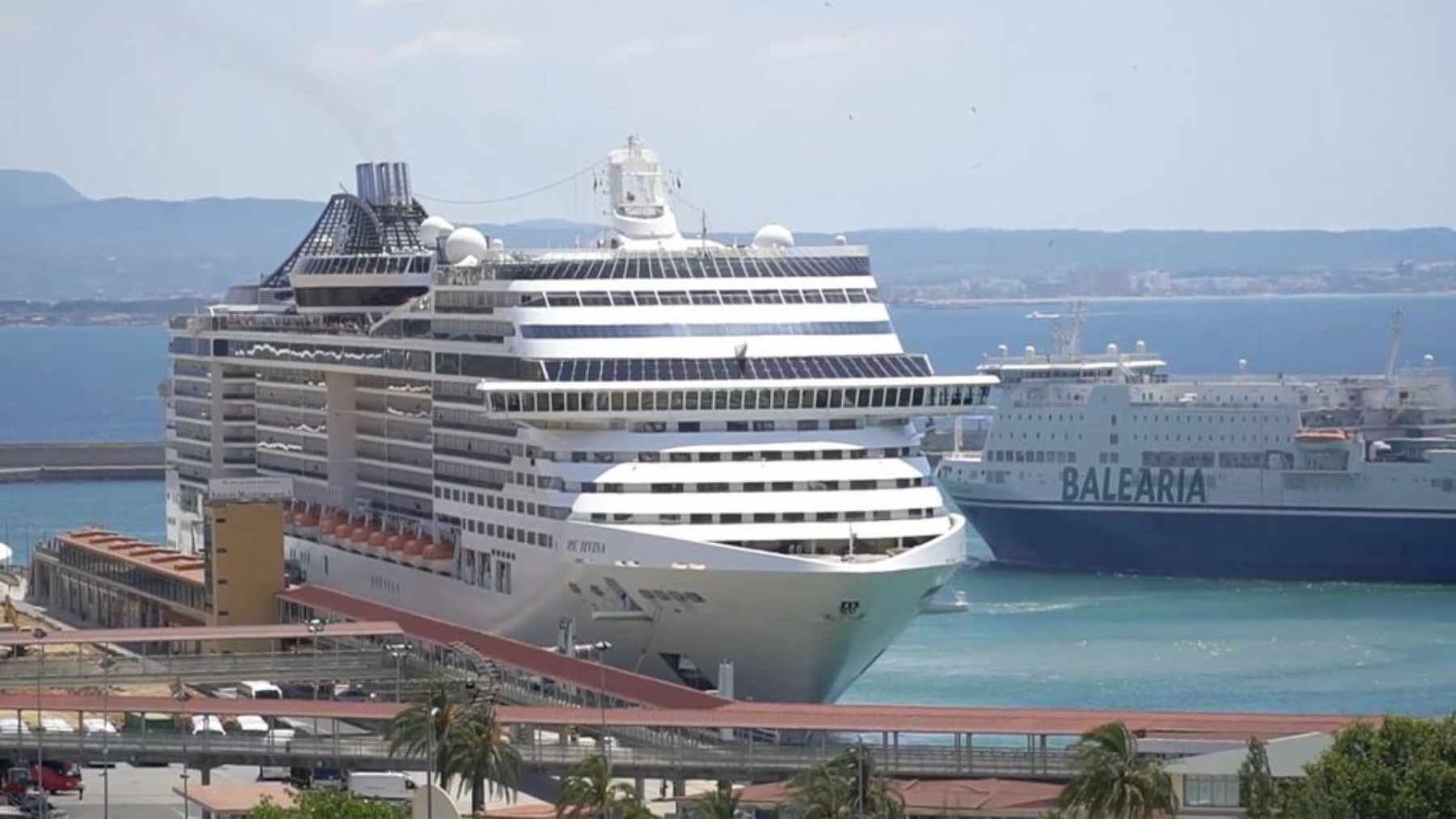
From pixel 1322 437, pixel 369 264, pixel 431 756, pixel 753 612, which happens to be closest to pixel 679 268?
pixel 753 612

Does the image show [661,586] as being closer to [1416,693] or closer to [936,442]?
[1416,693]

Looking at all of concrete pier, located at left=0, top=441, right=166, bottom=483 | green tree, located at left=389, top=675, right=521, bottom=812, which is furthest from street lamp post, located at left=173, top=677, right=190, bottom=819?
concrete pier, located at left=0, top=441, right=166, bottom=483

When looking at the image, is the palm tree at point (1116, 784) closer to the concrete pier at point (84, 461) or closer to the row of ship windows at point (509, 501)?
the row of ship windows at point (509, 501)

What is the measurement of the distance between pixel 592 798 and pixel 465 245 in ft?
64.4

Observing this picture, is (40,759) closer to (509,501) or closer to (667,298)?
(509,501)

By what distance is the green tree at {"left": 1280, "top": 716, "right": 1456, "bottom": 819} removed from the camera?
29531mm

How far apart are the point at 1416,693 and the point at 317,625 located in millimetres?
19659

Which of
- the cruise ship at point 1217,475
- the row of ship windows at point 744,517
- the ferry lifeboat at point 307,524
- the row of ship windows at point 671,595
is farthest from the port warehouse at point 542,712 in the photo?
the cruise ship at point 1217,475

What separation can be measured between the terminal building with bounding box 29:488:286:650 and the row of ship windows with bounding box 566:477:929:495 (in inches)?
379

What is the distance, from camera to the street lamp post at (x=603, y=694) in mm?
37831

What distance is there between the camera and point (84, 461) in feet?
400

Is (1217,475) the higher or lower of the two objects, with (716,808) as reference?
higher

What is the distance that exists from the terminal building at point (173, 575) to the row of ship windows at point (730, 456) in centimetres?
941

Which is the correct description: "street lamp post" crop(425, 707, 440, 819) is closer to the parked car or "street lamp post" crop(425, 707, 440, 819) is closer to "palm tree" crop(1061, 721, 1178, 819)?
the parked car
